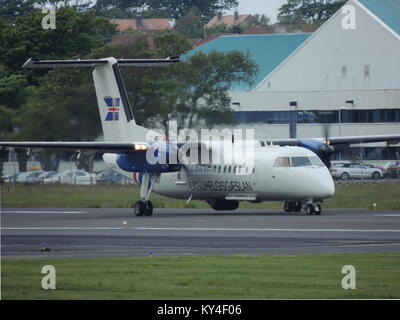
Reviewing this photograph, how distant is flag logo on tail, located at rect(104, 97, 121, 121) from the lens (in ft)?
110

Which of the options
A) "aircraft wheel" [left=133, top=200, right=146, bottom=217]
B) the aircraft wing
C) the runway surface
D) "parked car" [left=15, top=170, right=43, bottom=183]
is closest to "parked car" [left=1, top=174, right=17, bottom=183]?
"parked car" [left=15, top=170, right=43, bottom=183]

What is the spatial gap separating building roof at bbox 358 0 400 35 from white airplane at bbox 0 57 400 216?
2938 centimetres

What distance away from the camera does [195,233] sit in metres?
24.4

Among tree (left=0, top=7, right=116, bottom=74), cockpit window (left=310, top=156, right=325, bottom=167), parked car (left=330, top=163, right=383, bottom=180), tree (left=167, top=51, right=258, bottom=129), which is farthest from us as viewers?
parked car (left=330, top=163, right=383, bottom=180)

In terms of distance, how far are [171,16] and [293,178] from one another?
67.5m

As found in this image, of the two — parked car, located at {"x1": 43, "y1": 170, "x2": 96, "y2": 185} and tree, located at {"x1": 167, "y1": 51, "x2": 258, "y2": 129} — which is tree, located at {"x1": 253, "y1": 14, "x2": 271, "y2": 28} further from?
tree, located at {"x1": 167, "y1": 51, "x2": 258, "y2": 129}

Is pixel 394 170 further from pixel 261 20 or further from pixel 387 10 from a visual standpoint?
pixel 261 20

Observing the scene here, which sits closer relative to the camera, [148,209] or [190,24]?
[148,209]

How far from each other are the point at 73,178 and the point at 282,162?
23.2 m

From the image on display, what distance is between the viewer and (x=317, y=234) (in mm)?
23203

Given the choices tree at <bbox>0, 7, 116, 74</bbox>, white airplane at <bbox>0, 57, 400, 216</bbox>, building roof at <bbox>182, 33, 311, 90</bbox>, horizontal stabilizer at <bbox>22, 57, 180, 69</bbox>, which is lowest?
white airplane at <bbox>0, 57, 400, 216</bbox>

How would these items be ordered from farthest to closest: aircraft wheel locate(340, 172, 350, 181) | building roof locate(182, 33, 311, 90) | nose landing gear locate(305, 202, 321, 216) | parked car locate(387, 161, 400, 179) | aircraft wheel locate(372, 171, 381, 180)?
building roof locate(182, 33, 311, 90) < aircraft wheel locate(340, 172, 350, 181) < aircraft wheel locate(372, 171, 381, 180) < parked car locate(387, 161, 400, 179) < nose landing gear locate(305, 202, 321, 216)

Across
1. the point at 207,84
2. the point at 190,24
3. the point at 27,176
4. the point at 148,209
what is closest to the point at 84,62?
the point at 148,209
